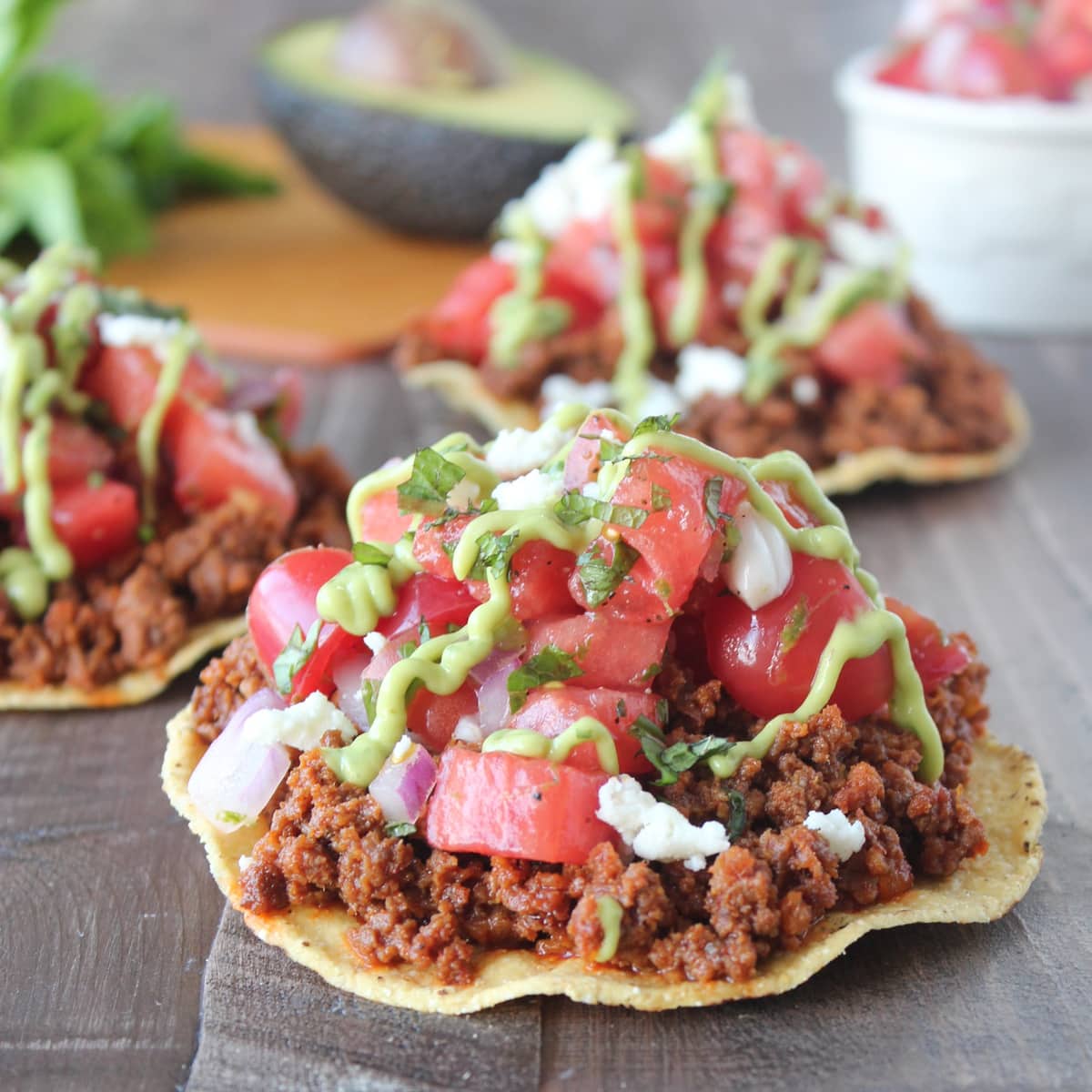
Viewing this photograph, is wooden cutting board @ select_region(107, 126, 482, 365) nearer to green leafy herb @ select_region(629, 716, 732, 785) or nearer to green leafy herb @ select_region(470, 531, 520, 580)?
green leafy herb @ select_region(470, 531, 520, 580)

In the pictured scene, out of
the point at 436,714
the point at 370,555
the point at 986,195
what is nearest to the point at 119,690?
the point at 370,555

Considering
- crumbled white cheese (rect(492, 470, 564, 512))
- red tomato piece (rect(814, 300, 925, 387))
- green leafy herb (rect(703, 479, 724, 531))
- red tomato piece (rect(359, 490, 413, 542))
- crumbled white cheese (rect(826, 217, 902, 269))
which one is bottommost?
red tomato piece (rect(814, 300, 925, 387))

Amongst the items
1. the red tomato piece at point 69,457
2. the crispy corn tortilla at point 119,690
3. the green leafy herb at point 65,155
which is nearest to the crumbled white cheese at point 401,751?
the crispy corn tortilla at point 119,690

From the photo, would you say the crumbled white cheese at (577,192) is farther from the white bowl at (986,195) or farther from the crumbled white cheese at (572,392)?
the white bowl at (986,195)

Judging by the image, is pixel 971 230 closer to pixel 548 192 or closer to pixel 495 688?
pixel 548 192

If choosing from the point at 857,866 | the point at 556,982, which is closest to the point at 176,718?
the point at 556,982

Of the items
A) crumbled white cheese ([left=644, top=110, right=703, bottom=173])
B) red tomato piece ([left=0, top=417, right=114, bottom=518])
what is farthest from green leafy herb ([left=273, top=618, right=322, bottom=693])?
crumbled white cheese ([left=644, top=110, right=703, bottom=173])
